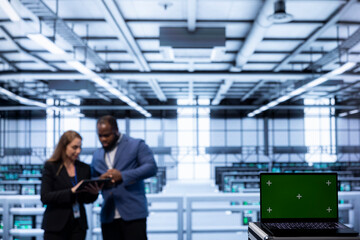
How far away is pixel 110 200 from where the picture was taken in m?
2.73

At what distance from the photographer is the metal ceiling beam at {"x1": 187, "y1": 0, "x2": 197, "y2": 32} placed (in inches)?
257

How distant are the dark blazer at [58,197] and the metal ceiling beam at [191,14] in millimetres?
4499

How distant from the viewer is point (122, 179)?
264 centimetres

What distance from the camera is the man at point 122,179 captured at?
8.79ft

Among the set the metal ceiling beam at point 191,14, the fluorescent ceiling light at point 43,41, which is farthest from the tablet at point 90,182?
the metal ceiling beam at point 191,14

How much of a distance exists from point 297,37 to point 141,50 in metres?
4.08

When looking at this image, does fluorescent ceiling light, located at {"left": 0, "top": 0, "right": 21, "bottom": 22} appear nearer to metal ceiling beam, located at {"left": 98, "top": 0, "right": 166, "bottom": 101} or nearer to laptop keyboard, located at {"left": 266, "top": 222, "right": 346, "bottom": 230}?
metal ceiling beam, located at {"left": 98, "top": 0, "right": 166, "bottom": 101}

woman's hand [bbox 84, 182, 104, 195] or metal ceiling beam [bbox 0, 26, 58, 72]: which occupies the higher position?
metal ceiling beam [bbox 0, 26, 58, 72]

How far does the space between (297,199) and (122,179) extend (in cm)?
117

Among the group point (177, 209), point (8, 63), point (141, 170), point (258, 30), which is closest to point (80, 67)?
point (258, 30)

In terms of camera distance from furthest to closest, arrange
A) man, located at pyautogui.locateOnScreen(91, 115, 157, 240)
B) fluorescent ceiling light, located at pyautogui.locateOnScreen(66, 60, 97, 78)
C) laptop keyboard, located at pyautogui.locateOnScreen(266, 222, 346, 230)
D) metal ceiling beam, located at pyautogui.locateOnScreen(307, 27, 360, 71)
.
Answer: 1. metal ceiling beam, located at pyautogui.locateOnScreen(307, 27, 360, 71)
2. fluorescent ceiling light, located at pyautogui.locateOnScreen(66, 60, 97, 78)
3. man, located at pyautogui.locateOnScreen(91, 115, 157, 240)
4. laptop keyboard, located at pyautogui.locateOnScreen(266, 222, 346, 230)

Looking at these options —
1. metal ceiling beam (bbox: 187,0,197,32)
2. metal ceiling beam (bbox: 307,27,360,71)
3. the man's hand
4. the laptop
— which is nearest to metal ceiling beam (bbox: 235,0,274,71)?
metal ceiling beam (bbox: 187,0,197,32)

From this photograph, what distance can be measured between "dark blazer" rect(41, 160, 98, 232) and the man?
144 millimetres

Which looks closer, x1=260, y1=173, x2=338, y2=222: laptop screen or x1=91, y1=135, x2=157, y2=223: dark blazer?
x1=260, y1=173, x2=338, y2=222: laptop screen
